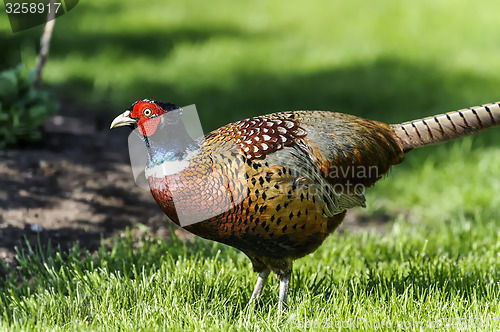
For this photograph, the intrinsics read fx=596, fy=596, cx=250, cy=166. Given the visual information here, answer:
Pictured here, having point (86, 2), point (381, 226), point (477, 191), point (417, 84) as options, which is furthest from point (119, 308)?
point (86, 2)

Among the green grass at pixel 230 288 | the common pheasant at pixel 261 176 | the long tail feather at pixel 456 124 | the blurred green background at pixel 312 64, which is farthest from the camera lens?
the blurred green background at pixel 312 64

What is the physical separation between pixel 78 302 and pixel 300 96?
14.7ft

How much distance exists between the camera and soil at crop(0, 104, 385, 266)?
3.98 metres

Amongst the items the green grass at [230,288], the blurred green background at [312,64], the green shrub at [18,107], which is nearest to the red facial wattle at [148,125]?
the green grass at [230,288]

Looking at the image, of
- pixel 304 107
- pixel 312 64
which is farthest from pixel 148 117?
pixel 312 64

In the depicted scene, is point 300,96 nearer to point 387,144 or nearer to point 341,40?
point 341,40

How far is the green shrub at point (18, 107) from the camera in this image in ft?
15.9

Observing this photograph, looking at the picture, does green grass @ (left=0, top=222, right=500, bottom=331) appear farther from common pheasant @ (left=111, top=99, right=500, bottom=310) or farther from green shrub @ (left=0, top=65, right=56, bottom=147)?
green shrub @ (left=0, top=65, right=56, bottom=147)

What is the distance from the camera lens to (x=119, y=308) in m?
3.09

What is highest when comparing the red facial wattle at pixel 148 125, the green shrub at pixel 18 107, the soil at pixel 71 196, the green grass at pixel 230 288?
the green shrub at pixel 18 107

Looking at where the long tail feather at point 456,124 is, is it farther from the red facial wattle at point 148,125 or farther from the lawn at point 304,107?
the red facial wattle at point 148,125

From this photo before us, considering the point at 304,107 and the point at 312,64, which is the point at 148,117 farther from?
the point at 312,64

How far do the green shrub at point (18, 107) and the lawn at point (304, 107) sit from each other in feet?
3.00

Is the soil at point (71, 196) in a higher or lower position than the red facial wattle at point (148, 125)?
lower
